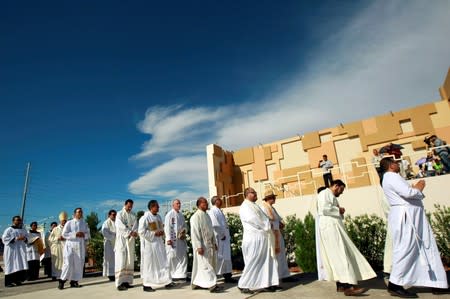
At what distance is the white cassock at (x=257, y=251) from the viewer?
5303 millimetres

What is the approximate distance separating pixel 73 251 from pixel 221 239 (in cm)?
388

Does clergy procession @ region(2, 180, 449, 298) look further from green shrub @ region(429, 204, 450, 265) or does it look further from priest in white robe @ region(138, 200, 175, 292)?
green shrub @ region(429, 204, 450, 265)

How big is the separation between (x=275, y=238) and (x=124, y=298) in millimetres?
3014

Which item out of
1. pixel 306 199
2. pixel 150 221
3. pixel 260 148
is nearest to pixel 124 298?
pixel 150 221

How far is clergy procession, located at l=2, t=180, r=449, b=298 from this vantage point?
4.30 m

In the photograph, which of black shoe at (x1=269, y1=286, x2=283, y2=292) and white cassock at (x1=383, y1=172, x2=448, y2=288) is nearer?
white cassock at (x1=383, y1=172, x2=448, y2=288)

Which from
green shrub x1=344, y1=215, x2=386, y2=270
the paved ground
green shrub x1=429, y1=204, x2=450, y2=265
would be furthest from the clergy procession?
green shrub x1=429, y1=204, x2=450, y2=265

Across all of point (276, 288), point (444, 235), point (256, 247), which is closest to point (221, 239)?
point (256, 247)

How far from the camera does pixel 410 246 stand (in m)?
4.27

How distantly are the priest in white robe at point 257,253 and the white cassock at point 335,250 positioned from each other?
86 centimetres

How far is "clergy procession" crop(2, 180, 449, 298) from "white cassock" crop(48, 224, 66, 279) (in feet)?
3.12

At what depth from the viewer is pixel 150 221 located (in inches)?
277

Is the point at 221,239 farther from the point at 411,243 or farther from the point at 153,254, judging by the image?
the point at 411,243

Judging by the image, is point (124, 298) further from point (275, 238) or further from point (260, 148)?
point (260, 148)
